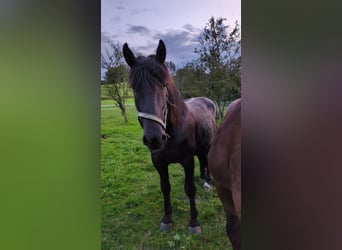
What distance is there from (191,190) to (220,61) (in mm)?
658

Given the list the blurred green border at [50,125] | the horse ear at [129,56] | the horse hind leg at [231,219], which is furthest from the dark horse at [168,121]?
the blurred green border at [50,125]

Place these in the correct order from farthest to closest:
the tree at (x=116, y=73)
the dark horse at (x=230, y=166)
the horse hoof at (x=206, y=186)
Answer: the tree at (x=116, y=73) < the horse hoof at (x=206, y=186) < the dark horse at (x=230, y=166)

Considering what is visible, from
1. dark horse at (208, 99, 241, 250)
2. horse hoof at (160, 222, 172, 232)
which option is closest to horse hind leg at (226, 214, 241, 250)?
dark horse at (208, 99, 241, 250)

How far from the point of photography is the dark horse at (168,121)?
1562 mm

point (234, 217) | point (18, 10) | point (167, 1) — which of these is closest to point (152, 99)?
point (167, 1)

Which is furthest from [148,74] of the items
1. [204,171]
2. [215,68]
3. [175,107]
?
[204,171]

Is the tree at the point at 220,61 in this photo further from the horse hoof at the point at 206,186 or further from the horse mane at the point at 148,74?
the horse hoof at the point at 206,186

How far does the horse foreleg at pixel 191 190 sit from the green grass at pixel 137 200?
0.02 m

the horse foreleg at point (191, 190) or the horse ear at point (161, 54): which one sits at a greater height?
the horse ear at point (161, 54)

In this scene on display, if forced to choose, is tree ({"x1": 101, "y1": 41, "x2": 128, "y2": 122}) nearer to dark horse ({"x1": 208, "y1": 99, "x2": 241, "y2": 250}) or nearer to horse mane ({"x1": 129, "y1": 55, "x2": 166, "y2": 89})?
horse mane ({"x1": 129, "y1": 55, "x2": 166, "y2": 89})

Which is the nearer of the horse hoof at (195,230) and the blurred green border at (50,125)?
the horse hoof at (195,230)

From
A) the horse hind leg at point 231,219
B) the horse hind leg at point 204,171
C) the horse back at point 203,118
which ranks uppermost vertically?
the horse back at point 203,118

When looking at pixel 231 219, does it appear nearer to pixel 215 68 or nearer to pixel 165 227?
pixel 165 227

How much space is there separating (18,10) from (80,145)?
2.73 feet
